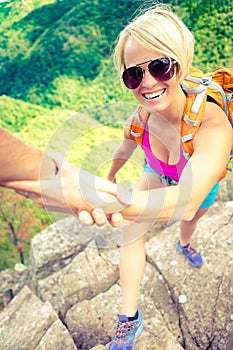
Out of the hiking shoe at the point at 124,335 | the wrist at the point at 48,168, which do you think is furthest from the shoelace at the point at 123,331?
the wrist at the point at 48,168

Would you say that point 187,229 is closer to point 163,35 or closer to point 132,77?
point 132,77

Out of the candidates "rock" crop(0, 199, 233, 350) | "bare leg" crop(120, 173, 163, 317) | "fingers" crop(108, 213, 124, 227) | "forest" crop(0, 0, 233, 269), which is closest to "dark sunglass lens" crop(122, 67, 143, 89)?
"fingers" crop(108, 213, 124, 227)

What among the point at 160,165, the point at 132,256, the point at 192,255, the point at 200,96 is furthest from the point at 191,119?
the point at 192,255

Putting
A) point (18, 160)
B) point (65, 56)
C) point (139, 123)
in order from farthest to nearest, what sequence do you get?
point (65, 56), point (139, 123), point (18, 160)

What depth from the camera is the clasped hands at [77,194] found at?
1.78m

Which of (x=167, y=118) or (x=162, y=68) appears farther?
(x=167, y=118)

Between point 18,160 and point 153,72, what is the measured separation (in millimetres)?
851

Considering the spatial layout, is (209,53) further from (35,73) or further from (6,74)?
(6,74)

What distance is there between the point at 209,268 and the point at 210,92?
229 cm

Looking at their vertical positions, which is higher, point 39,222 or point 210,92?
point 210,92

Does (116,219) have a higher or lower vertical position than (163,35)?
lower

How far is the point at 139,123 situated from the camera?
Result: 8.27 feet

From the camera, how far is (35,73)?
28.5 m

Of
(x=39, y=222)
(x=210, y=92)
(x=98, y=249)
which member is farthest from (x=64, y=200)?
(x=39, y=222)
